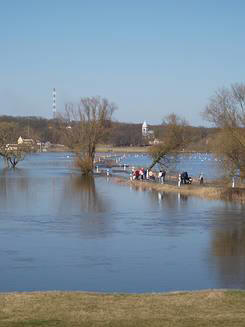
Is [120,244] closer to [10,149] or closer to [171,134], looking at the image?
[171,134]

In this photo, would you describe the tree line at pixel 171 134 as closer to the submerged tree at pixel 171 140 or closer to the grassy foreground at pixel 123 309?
the submerged tree at pixel 171 140

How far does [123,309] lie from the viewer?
32.9 feet

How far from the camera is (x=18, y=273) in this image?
52.2ft

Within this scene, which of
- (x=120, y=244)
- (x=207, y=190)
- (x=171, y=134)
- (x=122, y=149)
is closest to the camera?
(x=120, y=244)

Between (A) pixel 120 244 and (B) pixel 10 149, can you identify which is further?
(B) pixel 10 149

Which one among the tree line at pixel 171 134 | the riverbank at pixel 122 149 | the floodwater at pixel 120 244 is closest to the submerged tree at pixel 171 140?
the tree line at pixel 171 134

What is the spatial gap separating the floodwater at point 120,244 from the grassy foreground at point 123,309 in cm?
294

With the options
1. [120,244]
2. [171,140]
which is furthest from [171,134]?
[120,244]

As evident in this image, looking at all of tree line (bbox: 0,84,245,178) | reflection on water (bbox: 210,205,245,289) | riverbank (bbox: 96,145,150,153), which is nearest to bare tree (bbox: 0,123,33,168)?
tree line (bbox: 0,84,245,178)

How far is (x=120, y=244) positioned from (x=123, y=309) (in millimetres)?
10944

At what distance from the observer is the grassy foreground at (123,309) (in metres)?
9.12

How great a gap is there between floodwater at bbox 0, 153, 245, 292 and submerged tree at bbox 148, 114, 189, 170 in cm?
2029

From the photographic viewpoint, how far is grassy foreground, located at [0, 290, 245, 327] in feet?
29.9

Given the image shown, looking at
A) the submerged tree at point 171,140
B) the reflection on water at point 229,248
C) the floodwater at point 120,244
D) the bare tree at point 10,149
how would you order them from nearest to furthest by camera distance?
the floodwater at point 120,244
the reflection on water at point 229,248
the submerged tree at point 171,140
the bare tree at point 10,149
